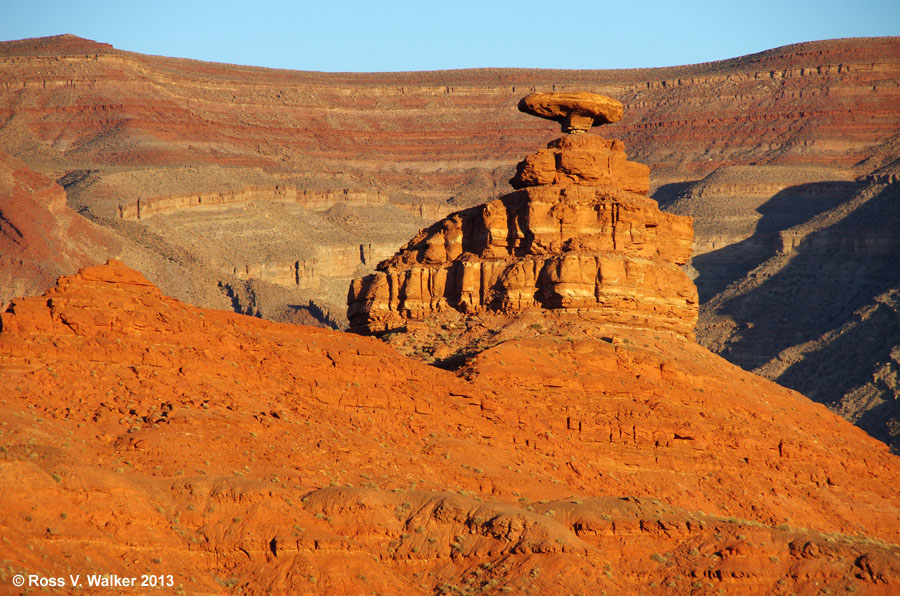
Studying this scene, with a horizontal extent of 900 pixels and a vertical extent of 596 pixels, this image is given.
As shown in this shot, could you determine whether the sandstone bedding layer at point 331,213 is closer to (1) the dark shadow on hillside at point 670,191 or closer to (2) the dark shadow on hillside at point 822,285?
(2) the dark shadow on hillside at point 822,285

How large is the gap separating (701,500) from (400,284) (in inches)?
546

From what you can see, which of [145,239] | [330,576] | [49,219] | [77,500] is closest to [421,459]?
[330,576]

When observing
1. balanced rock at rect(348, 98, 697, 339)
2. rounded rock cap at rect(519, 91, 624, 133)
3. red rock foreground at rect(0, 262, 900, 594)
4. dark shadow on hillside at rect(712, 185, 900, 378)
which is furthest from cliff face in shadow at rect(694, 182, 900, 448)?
red rock foreground at rect(0, 262, 900, 594)

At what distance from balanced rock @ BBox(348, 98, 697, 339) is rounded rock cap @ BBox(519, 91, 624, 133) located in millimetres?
1179

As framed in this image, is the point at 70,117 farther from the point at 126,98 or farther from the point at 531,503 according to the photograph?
the point at 531,503

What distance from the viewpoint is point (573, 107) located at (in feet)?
177

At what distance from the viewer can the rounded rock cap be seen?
53.5 metres

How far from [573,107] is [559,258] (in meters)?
7.41

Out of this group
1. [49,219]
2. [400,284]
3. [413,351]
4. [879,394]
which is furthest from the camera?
[49,219]

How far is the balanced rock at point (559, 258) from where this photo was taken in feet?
159

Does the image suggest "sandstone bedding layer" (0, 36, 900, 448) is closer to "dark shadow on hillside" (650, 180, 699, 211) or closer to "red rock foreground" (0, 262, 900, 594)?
"dark shadow on hillside" (650, 180, 699, 211)

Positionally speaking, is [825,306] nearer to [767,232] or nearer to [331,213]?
[767,232]

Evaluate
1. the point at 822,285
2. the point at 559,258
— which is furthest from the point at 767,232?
the point at 559,258

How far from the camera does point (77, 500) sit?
2984cm
